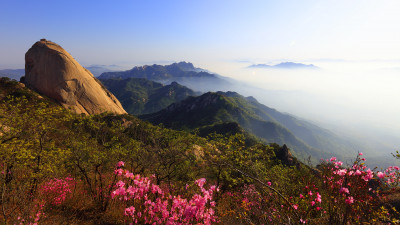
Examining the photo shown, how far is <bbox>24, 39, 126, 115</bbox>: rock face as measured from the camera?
7188 centimetres

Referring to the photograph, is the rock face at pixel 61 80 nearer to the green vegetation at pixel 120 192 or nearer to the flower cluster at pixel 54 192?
the flower cluster at pixel 54 192

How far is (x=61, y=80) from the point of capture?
74.4 metres

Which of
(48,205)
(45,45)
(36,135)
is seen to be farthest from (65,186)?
(45,45)

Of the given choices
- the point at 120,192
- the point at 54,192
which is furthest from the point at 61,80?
the point at 120,192

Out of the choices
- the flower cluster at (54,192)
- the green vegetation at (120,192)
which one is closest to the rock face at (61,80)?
the flower cluster at (54,192)

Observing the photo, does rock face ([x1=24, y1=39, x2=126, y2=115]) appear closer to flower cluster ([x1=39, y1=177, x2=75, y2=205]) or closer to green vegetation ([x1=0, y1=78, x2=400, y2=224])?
flower cluster ([x1=39, y1=177, x2=75, y2=205])

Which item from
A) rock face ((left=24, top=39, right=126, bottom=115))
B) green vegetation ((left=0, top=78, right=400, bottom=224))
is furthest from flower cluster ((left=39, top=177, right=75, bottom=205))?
rock face ((left=24, top=39, right=126, bottom=115))

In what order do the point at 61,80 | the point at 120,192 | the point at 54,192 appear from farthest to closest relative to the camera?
the point at 61,80
the point at 54,192
the point at 120,192

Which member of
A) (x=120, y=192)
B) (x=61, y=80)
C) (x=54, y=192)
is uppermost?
(x=61, y=80)

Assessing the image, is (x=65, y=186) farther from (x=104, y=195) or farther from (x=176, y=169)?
(x=176, y=169)

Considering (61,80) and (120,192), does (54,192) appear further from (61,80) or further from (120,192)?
(61,80)

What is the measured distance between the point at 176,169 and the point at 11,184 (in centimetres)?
1163

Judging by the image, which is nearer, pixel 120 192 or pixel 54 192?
pixel 120 192

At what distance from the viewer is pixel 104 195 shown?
11.6 metres
